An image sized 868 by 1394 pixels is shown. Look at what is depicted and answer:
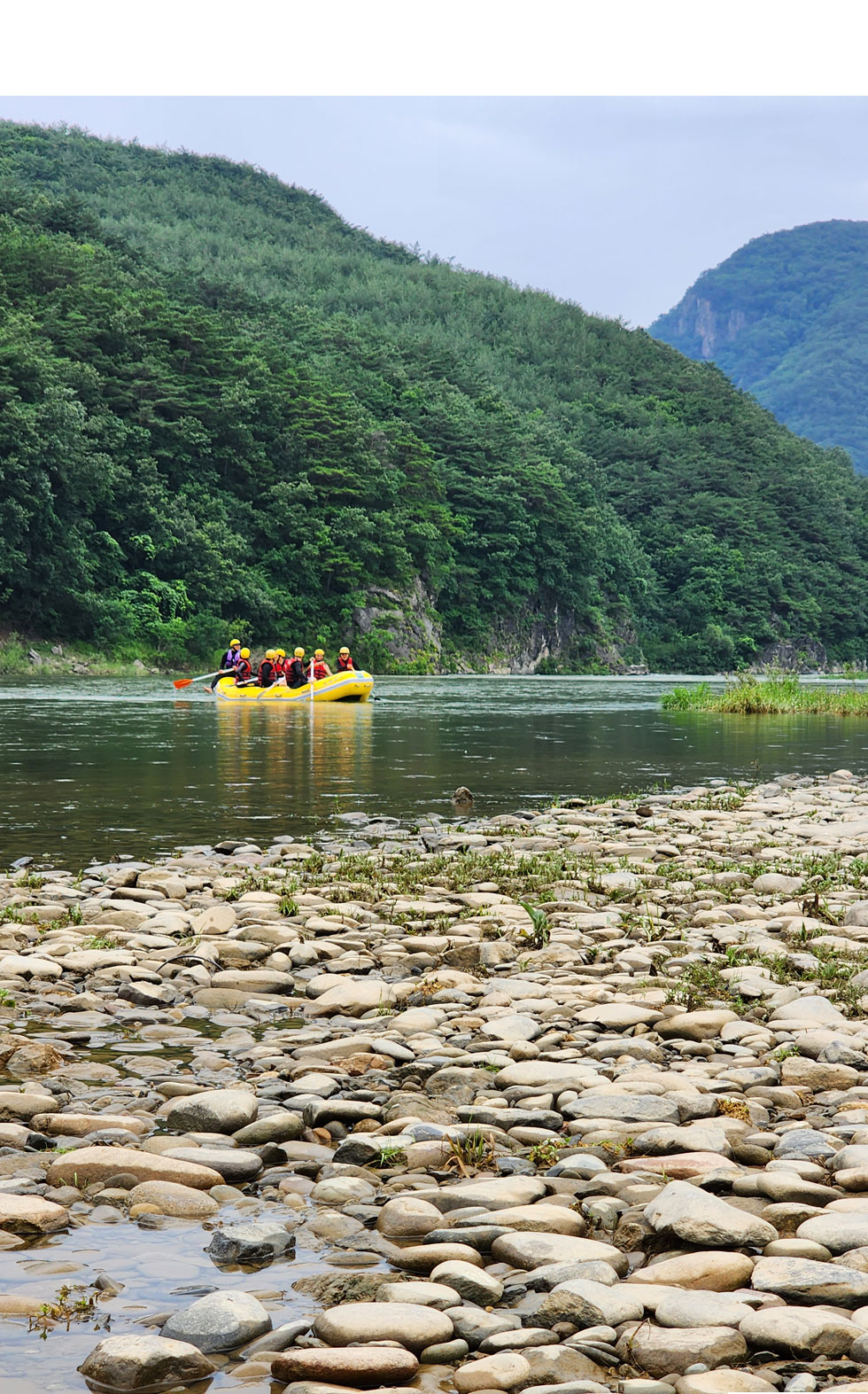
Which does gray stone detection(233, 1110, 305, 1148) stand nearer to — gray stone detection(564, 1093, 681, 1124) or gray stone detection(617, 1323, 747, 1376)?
gray stone detection(564, 1093, 681, 1124)

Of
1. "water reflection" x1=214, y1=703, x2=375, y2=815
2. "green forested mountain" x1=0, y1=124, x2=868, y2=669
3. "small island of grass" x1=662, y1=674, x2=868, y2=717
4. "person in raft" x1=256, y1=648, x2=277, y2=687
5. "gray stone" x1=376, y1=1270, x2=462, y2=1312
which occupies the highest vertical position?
"green forested mountain" x1=0, y1=124, x2=868, y2=669

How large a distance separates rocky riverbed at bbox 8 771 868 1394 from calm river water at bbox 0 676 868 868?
4.14 m

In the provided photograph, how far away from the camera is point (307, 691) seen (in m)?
36.5

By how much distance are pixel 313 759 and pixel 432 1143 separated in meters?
15.9

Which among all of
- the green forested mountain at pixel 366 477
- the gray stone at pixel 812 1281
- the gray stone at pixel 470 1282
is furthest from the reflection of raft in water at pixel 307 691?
the gray stone at pixel 812 1281

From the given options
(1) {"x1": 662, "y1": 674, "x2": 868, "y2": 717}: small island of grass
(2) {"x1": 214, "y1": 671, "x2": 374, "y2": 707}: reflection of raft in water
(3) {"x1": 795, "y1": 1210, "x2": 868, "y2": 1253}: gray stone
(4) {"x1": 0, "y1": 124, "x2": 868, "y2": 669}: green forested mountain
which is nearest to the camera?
(3) {"x1": 795, "y1": 1210, "x2": 868, "y2": 1253}: gray stone

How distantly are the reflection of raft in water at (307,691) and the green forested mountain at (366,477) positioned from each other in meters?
21.5

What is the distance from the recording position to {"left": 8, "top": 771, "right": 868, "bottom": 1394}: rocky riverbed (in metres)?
3.12

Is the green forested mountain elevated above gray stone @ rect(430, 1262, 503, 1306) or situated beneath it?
elevated above

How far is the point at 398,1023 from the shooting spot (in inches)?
Answer: 231

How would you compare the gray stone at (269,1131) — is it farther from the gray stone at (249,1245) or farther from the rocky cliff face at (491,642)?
the rocky cliff face at (491,642)

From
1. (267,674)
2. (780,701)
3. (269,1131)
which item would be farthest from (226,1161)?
(267,674)

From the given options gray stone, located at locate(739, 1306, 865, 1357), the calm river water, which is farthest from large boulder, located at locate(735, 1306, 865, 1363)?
the calm river water

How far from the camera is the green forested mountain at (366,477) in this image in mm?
60812
